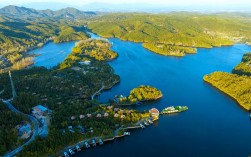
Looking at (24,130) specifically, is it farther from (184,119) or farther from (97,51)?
(97,51)

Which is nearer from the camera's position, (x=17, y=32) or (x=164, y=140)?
(x=164, y=140)

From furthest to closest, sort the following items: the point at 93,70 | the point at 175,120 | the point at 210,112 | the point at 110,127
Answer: the point at 93,70 < the point at 210,112 < the point at 175,120 < the point at 110,127

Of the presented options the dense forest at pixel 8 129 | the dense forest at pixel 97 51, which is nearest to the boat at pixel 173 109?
A: the dense forest at pixel 8 129

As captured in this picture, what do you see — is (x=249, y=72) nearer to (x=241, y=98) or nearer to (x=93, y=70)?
(x=241, y=98)

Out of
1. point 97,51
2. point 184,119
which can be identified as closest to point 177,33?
point 97,51

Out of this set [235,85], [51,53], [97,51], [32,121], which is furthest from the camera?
[51,53]

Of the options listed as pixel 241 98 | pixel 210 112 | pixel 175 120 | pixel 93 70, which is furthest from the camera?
pixel 93 70

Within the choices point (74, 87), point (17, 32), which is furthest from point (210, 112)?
point (17, 32)

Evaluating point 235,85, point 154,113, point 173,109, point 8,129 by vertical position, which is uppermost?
point 235,85
